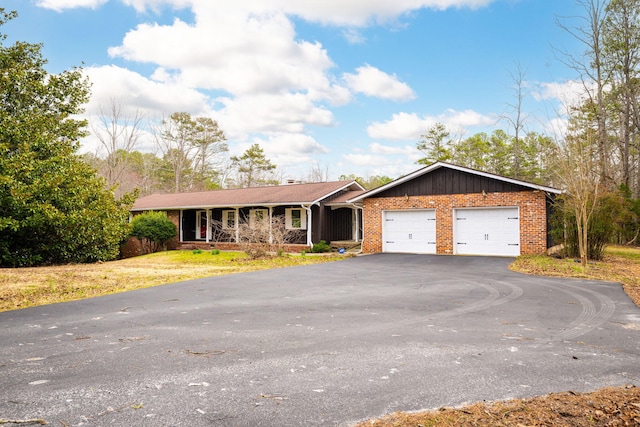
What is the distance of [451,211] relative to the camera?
1709 centimetres

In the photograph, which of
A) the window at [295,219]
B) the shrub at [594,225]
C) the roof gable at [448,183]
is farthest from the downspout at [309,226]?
the shrub at [594,225]

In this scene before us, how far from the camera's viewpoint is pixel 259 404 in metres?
3.10

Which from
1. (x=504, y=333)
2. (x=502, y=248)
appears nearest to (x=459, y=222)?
(x=502, y=248)

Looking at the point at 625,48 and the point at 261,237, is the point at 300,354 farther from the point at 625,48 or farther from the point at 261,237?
the point at 625,48

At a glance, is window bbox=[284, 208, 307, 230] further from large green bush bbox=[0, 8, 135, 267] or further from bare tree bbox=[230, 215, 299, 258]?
large green bush bbox=[0, 8, 135, 267]

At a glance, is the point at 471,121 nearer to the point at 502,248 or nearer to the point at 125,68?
the point at 502,248

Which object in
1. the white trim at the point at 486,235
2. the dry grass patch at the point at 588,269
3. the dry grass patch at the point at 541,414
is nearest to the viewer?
the dry grass patch at the point at 541,414

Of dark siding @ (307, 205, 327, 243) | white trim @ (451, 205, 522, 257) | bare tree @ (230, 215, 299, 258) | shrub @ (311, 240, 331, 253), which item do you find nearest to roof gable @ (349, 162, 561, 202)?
white trim @ (451, 205, 522, 257)

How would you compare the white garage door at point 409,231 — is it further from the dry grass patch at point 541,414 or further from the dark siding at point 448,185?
the dry grass patch at point 541,414

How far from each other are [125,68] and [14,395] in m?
27.3

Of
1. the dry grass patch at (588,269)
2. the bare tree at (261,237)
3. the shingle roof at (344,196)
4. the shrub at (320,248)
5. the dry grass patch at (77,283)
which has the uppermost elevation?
the shingle roof at (344,196)

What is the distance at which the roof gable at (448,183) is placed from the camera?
52.6ft

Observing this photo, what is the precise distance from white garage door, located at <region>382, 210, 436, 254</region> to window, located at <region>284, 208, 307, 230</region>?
4.24 meters

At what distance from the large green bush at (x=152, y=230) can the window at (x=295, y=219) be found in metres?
7.24
